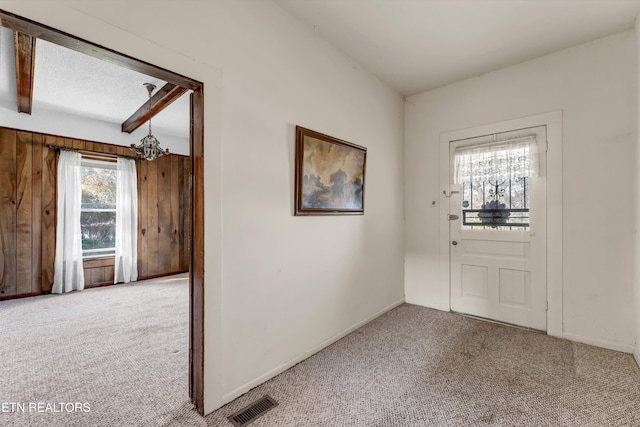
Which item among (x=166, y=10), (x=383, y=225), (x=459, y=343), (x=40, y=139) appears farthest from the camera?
(x=40, y=139)

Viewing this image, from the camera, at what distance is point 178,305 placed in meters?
3.69

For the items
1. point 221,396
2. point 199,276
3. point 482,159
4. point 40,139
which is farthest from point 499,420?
point 40,139

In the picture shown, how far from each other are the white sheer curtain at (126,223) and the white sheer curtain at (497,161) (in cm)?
502

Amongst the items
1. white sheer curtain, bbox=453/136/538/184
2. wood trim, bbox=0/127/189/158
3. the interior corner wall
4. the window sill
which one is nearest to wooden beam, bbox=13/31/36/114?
wood trim, bbox=0/127/189/158

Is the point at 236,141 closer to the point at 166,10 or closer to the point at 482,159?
the point at 166,10

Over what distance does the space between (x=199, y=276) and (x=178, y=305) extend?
242cm

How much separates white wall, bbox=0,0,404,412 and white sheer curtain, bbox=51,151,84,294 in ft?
13.1

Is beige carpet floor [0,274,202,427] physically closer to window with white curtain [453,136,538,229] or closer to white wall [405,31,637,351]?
window with white curtain [453,136,538,229]

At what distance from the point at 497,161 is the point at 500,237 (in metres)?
0.78

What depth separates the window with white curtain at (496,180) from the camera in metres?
2.88

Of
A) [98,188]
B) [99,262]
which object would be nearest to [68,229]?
[99,262]

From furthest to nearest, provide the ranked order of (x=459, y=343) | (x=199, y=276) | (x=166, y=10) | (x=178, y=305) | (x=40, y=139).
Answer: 1. (x=40, y=139)
2. (x=178, y=305)
3. (x=459, y=343)
4. (x=199, y=276)
5. (x=166, y=10)

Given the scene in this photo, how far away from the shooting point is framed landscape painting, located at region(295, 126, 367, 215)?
2299mm

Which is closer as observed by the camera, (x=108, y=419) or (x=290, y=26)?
(x=108, y=419)
